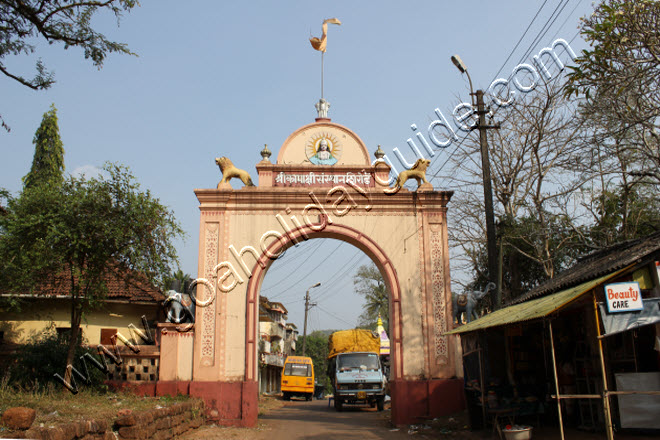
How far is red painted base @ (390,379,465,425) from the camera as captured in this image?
13078 mm

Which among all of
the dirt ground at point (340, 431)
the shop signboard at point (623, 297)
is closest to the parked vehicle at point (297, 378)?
the dirt ground at point (340, 431)

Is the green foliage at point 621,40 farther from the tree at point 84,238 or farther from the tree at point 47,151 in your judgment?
the tree at point 47,151

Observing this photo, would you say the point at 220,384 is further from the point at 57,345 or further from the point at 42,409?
the point at 42,409

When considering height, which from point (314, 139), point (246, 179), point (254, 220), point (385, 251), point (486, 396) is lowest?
point (486, 396)

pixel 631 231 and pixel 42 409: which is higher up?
pixel 631 231

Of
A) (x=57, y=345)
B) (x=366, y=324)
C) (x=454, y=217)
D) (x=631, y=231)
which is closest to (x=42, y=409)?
(x=57, y=345)

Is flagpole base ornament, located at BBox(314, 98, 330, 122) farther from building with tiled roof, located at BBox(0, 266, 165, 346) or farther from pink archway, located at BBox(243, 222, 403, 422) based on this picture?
building with tiled roof, located at BBox(0, 266, 165, 346)

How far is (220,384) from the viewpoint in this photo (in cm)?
1316

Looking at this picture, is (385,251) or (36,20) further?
(385,251)

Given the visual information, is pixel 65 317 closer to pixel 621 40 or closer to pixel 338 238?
pixel 338 238

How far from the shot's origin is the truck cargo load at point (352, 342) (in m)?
23.1

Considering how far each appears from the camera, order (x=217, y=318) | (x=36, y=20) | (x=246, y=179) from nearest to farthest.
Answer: (x=36, y=20)
(x=217, y=318)
(x=246, y=179)

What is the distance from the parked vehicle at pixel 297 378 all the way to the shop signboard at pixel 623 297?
23164 millimetres

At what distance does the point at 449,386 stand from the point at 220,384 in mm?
5719
